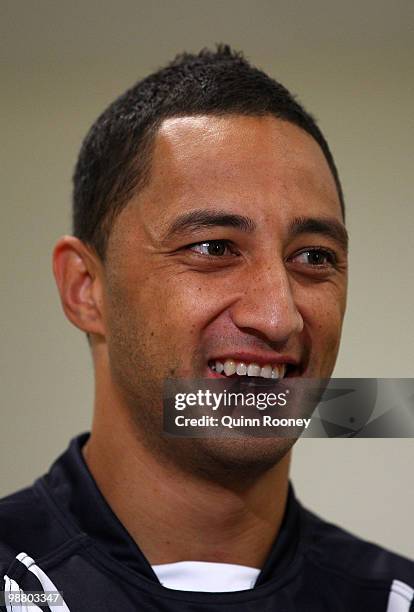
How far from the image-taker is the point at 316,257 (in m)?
0.81

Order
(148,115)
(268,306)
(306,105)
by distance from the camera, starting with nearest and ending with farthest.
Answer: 1. (268,306)
2. (148,115)
3. (306,105)

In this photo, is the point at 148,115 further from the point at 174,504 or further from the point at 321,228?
the point at 174,504

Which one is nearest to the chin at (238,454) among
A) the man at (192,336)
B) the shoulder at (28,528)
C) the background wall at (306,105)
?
the man at (192,336)

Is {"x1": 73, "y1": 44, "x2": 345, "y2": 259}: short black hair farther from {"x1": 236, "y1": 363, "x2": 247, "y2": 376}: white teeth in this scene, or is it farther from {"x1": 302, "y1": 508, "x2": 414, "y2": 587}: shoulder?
{"x1": 302, "y1": 508, "x2": 414, "y2": 587}: shoulder

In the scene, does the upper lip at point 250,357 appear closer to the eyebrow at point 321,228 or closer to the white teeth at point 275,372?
the white teeth at point 275,372

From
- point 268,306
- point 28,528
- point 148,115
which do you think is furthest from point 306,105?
point 28,528

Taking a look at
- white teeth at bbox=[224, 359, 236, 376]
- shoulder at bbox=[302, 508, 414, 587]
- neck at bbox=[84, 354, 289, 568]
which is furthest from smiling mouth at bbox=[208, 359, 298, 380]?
shoulder at bbox=[302, 508, 414, 587]

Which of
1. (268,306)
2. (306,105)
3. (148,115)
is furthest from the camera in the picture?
(306,105)

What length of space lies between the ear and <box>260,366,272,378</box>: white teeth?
0.58 ft

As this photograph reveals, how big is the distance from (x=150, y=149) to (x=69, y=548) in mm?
362

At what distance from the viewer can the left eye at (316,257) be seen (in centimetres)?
80

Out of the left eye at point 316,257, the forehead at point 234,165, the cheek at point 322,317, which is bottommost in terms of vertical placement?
the cheek at point 322,317

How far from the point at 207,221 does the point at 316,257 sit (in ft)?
0.37

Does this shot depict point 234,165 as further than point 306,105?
No
